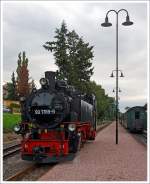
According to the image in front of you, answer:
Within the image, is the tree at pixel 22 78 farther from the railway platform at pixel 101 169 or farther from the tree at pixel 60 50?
the railway platform at pixel 101 169

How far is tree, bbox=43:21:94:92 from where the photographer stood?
5384 centimetres

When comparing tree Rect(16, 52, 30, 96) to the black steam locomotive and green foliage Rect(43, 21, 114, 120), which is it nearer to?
green foliage Rect(43, 21, 114, 120)

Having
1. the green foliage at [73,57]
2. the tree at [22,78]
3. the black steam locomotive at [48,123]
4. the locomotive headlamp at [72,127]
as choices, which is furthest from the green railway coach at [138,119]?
the tree at [22,78]

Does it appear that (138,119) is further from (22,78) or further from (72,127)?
(22,78)

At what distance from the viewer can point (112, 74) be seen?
104 ft

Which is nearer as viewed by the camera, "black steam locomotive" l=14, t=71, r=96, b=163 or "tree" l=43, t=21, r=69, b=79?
"black steam locomotive" l=14, t=71, r=96, b=163

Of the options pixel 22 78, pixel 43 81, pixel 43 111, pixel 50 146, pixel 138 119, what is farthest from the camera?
pixel 22 78

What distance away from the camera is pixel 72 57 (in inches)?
2196

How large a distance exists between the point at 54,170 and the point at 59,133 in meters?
3.17

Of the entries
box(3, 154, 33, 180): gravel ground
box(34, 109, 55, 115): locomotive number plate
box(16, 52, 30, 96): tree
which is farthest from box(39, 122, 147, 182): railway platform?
box(16, 52, 30, 96): tree

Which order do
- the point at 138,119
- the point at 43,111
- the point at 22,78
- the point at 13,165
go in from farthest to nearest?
the point at 22,78 → the point at 138,119 → the point at 43,111 → the point at 13,165

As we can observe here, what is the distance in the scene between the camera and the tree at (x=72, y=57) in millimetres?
53844

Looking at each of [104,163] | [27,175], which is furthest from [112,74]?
[27,175]

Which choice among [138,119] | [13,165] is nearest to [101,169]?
[13,165]
